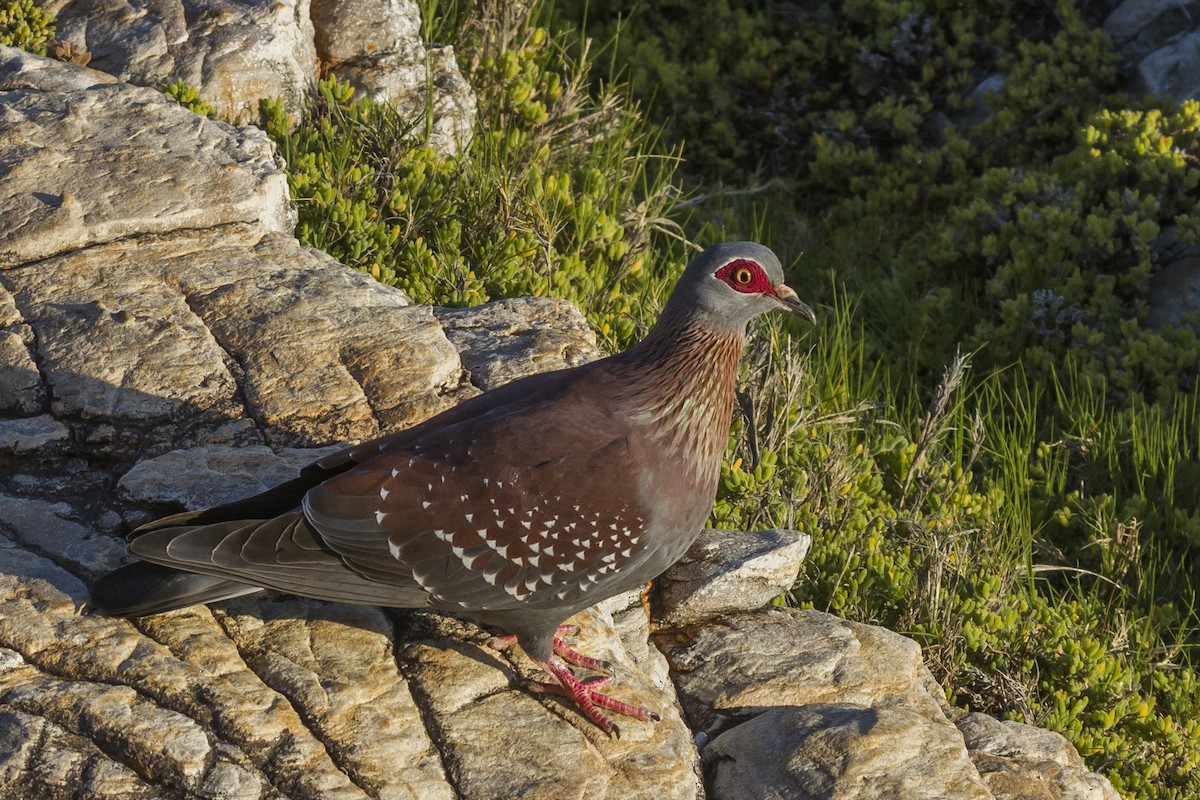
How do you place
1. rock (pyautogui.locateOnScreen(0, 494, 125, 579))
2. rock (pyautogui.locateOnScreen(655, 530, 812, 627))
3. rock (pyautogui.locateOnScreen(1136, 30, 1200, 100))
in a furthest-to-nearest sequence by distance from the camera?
rock (pyautogui.locateOnScreen(1136, 30, 1200, 100)), rock (pyautogui.locateOnScreen(655, 530, 812, 627)), rock (pyautogui.locateOnScreen(0, 494, 125, 579))

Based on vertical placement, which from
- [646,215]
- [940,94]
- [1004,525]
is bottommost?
[1004,525]

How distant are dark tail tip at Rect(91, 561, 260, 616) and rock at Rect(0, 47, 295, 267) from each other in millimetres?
1797

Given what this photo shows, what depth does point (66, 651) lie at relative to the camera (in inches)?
131

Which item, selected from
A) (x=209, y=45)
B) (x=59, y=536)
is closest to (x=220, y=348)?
(x=59, y=536)

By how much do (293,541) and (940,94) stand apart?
19.7ft

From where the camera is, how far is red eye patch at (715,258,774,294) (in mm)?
3840

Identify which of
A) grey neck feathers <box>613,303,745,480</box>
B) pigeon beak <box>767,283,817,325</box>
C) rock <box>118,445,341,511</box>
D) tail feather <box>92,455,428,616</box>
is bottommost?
rock <box>118,445,341,511</box>

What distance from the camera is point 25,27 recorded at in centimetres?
563

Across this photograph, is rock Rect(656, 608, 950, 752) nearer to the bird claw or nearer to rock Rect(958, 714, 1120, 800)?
rock Rect(958, 714, 1120, 800)

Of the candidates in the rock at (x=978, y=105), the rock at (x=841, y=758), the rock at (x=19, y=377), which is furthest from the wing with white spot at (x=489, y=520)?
the rock at (x=978, y=105)

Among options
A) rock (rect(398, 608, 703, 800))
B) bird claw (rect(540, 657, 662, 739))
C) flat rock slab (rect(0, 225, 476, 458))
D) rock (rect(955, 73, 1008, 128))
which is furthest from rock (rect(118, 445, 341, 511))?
rock (rect(955, 73, 1008, 128))

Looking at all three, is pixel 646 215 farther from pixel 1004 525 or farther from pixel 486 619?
pixel 486 619

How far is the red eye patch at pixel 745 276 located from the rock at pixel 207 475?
4.82ft

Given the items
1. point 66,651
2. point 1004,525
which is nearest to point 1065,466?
point 1004,525
